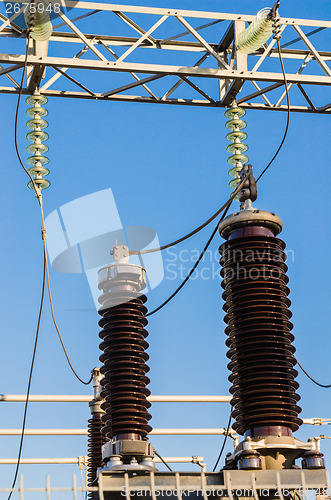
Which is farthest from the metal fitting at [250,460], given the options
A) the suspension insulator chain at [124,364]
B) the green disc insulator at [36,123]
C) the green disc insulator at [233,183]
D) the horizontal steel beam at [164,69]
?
the green disc insulator at [36,123]

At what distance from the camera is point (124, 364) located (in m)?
8.88

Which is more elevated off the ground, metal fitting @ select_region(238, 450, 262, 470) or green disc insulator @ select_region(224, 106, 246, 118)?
green disc insulator @ select_region(224, 106, 246, 118)

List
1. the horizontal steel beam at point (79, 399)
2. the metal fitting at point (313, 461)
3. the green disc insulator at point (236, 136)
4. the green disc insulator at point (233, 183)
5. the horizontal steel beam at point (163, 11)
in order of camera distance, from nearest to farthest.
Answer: the metal fitting at point (313, 461) → the horizontal steel beam at point (163, 11) → the green disc insulator at point (233, 183) → the green disc insulator at point (236, 136) → the horizontal steel beam at point (79, 399)

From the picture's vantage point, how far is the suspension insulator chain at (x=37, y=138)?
1059 centimetres

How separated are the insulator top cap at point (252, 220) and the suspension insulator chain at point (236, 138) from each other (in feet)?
6.48

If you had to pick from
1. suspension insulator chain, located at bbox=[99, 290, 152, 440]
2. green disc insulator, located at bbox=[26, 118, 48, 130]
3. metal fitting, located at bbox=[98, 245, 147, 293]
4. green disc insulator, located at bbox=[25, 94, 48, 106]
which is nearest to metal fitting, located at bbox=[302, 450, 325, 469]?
suspension insulator chain, located at bbox=[99, 290, 152, 440]

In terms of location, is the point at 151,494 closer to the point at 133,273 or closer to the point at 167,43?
the point at 133,273

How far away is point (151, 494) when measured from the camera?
23.8ft

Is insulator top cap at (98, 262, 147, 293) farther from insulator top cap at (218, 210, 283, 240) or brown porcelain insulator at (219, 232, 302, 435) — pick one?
insulator top cap at (218, 210, 283, 240)

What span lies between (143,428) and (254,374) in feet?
4.36

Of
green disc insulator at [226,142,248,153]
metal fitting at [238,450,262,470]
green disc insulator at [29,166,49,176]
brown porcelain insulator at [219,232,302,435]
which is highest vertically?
green disc insulator at [226,142,248,153]

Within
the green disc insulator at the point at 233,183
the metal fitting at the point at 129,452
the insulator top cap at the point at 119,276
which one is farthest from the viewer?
the green disc insulator at the point at 233,183

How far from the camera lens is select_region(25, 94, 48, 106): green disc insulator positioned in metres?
10.9

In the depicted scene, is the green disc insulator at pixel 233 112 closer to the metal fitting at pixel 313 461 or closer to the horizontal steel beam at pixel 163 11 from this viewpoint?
the horizontal steel beam at pixel 163 11
